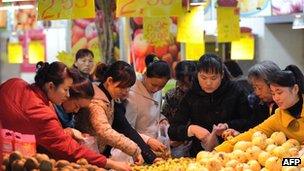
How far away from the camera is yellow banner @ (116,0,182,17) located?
4676 mm

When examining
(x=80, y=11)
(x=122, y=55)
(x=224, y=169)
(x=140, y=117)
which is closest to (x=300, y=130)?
(x=224, y=169)

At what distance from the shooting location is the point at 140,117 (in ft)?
15.9

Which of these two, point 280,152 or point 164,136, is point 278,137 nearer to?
point 280,152

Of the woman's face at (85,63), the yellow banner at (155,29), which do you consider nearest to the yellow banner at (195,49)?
the yellow banner at (155,29)

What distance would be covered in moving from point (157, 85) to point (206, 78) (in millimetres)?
682

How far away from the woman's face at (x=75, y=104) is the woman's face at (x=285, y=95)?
1295 mm

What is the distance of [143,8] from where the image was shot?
15.4ft

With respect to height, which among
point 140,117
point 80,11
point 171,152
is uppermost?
point 80,11

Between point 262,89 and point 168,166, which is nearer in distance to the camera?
point 168,166

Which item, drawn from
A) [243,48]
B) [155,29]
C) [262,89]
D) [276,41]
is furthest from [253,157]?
[276,41]

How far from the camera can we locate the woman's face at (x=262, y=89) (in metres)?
4.12

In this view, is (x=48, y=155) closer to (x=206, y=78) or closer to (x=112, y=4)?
(x=206, y=78)

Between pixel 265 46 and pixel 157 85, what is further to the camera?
pixel 265 46

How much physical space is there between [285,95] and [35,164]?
1.66 metres
